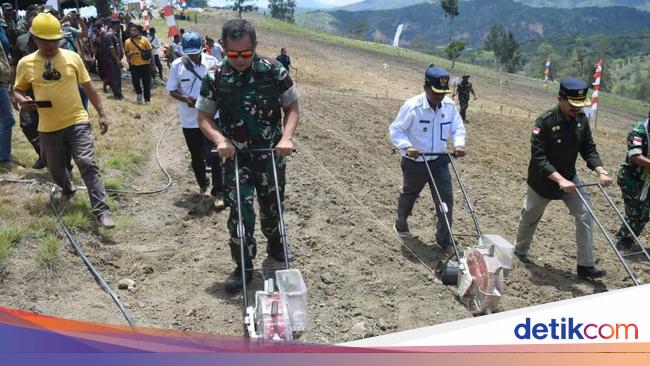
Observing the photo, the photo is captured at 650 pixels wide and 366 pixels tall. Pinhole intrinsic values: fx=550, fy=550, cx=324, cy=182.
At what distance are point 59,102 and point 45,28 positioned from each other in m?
0.72

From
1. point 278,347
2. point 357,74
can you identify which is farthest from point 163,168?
point 357,74

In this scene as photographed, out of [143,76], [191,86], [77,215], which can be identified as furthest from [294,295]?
[143,76]

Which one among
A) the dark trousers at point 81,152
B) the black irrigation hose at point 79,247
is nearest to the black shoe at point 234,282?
the black irrigation hose at point 79,247

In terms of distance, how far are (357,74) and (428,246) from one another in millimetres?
24192

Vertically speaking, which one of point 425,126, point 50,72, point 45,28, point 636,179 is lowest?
point 636,179

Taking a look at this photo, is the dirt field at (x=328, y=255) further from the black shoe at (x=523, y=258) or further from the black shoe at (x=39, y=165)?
the black shoe at (x=39, y=165)

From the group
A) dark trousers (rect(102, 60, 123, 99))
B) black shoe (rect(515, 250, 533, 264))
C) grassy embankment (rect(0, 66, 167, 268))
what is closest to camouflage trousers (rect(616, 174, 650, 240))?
black shoe (rect(515, 250, 533, 264))

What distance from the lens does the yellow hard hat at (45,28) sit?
5184 mm

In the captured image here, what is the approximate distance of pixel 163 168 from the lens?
27.3 ft

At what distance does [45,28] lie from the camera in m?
5.21

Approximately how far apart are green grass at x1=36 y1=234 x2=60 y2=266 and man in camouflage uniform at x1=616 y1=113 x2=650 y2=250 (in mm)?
6197

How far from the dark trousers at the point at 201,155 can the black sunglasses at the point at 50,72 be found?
1646mm

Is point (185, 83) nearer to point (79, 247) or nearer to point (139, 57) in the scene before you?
point (79, 247)

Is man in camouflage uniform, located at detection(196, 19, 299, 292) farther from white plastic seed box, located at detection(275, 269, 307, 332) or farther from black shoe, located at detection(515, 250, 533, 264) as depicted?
black shoe, located at detection(515, 250, 533, 264)
